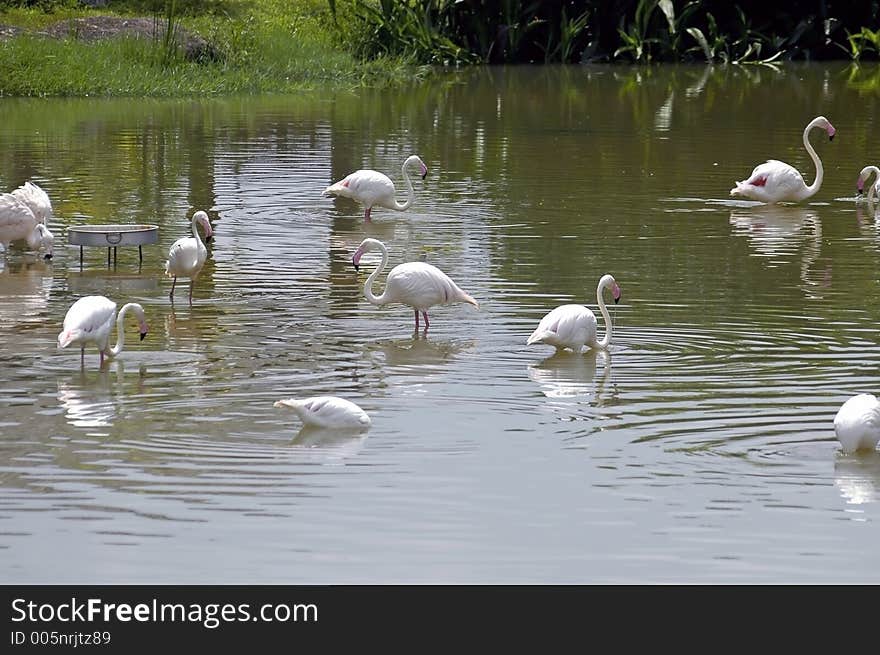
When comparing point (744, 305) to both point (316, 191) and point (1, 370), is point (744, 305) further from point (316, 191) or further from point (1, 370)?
point (316, 191)

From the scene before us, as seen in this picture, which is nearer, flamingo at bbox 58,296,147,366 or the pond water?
the pond water

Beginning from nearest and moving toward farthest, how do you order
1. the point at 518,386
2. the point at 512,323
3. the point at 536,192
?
the point at 518,386
the point at 512,323
the point at 536,192

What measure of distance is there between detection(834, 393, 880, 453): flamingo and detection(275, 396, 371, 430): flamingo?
2243 millimetres

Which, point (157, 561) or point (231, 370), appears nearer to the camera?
point (157, 561)

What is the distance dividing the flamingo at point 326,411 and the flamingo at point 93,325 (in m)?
1.65

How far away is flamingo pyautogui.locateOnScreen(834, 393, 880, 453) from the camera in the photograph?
7852mm

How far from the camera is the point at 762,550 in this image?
6.81 m

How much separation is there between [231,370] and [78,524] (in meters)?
2.74

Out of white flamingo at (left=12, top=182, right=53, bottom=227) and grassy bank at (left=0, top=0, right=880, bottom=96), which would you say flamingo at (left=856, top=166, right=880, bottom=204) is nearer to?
white flamingo at (left=12, top=182, right=53, bottom=227)

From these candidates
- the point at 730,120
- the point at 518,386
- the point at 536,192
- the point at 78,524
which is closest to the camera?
the point at 78,524

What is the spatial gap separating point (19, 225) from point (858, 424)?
24.0 ft

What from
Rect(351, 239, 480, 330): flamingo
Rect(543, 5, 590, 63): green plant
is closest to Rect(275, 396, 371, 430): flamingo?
Rect(351, 239, 480, 330): flamingo

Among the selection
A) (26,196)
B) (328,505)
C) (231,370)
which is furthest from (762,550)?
(26,196)

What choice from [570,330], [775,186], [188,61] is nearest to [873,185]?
[775,186]
